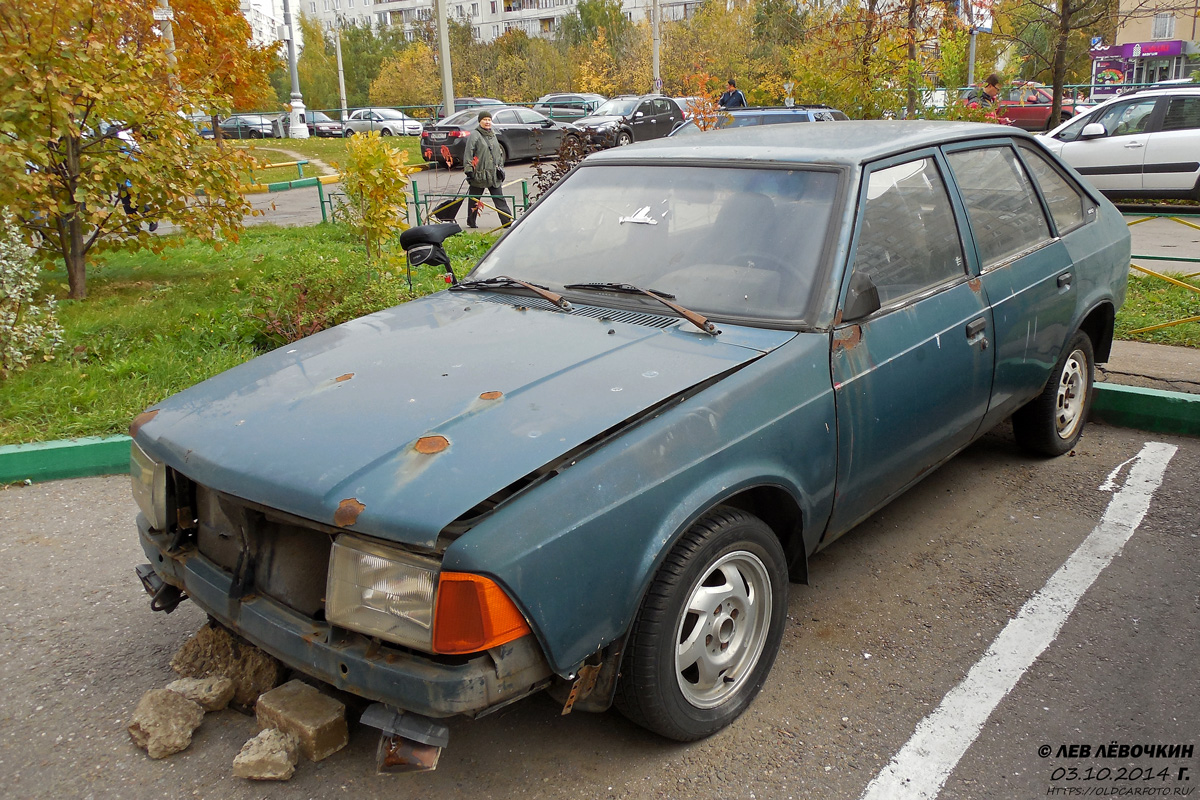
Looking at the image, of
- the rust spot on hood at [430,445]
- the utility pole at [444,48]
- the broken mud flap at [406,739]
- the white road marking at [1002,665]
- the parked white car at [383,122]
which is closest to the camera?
the broken mud flap at [406,739]

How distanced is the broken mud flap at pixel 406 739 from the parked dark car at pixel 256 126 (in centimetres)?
3744

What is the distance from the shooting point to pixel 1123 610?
11.4 feet

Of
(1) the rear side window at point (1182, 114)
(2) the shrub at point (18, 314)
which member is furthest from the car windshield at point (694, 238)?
(1) the rear side window at point (1182, 114)

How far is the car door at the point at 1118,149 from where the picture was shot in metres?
13.6

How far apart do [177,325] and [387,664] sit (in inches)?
211

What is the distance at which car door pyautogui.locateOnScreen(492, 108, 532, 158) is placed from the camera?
23.8 meters

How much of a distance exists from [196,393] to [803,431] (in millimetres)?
1972

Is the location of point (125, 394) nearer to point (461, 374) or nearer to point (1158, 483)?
point (461, 374)

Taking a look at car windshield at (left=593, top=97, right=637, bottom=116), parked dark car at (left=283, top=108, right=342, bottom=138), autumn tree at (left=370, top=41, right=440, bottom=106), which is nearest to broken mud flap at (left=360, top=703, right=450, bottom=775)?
car windshield at (left=593, top=97, right=637, bottom=116)

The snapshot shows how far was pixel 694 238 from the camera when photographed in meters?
3.43

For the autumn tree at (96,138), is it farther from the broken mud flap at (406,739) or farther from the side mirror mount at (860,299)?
the side mirror mount at (860,299)

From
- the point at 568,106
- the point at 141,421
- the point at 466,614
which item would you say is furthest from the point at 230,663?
the point at 568,106

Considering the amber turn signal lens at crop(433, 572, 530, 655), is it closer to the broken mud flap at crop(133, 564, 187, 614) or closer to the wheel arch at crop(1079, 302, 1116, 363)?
the broken mud flap at crop(133, 564, 187, 614)

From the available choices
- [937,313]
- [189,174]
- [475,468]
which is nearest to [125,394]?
[189,174]
